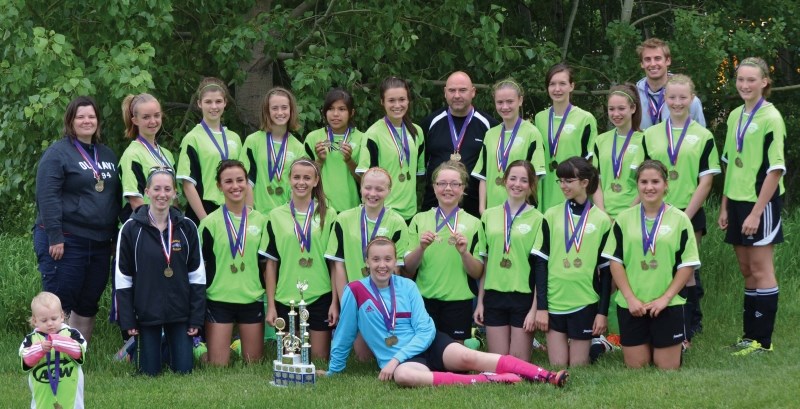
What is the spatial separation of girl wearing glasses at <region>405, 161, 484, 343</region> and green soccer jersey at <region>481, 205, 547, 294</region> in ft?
0.35

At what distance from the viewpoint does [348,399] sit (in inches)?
296

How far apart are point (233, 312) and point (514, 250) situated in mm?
2200

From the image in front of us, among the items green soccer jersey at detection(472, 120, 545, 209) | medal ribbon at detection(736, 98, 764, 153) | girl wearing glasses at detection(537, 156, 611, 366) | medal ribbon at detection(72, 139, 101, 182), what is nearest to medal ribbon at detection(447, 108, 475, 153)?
green soccer jersey at detection(472, 120, 545, 209)

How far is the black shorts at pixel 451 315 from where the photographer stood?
880 cm

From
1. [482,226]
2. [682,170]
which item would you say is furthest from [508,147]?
[682,170]

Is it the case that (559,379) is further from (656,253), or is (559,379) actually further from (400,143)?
(400,143)

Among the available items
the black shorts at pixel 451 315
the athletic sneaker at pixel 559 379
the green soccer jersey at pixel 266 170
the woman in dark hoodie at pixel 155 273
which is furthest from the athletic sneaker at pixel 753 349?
the woman in dark hoodie at pixel 155 273

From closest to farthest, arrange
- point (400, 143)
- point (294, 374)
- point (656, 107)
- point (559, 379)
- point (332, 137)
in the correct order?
point (559, 379)
point (294, 374)
point (656, 107)
point (400, 143)
point (332, 137)

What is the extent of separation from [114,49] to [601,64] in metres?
5.84

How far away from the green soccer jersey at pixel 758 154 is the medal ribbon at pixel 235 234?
3687 mm

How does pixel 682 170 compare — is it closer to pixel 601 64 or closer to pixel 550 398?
pixel 550 398

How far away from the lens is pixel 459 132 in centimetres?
956

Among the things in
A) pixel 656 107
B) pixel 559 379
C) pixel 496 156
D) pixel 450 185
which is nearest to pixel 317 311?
pixel 450 185

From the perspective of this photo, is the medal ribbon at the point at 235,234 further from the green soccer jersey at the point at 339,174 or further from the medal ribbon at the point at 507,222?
the medal ribbon at the point at 507,222
